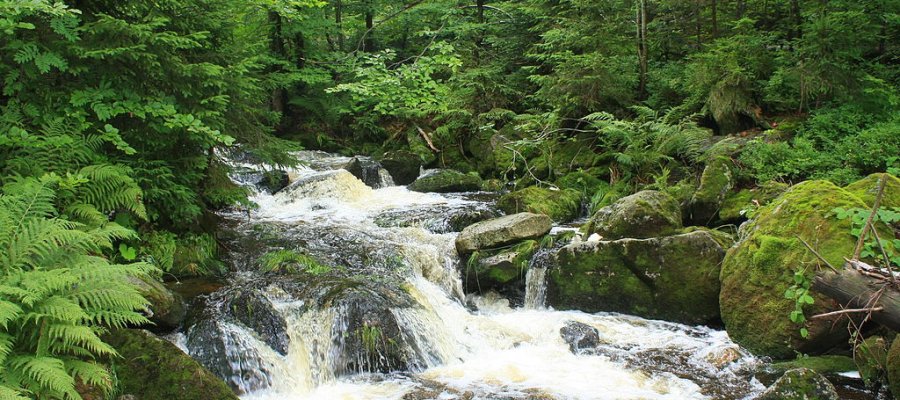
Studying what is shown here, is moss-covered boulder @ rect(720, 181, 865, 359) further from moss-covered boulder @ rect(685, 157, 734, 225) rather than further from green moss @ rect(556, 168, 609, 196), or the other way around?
green moss @ rect(556, 168, 609, 196)

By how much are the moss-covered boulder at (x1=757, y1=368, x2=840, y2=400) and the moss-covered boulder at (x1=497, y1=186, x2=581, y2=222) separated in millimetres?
6217

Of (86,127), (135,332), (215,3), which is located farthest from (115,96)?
(135,332)

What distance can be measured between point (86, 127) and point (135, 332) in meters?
2.51

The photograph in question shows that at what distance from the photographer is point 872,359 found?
16.8 feet

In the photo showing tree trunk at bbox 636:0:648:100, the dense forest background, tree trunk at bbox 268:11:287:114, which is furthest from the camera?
tree trunk at bbox 268:11:287:114

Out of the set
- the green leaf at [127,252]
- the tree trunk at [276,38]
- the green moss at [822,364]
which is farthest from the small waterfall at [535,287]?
the tree trunk at [276,38]

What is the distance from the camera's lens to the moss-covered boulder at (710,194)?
9195 millimetres

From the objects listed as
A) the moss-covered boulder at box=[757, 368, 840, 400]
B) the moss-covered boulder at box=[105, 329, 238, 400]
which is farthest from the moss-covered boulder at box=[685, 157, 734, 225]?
the moss-covered boulder at box=[105, 329, 238, 400]

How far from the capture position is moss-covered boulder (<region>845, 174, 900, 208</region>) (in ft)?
19.3

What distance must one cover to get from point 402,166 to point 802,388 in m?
12.0

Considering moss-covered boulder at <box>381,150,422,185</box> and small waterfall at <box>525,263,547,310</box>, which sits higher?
moss-covered boulder at <box>381,150,422,185</box>

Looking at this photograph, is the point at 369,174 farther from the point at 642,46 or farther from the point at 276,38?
the point at 642,46

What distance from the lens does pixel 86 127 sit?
5.90 meters

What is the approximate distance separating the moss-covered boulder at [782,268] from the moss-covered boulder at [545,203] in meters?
4.33
